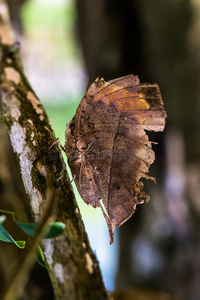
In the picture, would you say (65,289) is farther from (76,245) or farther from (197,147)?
(197,147)

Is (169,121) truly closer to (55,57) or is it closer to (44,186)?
(44,186)

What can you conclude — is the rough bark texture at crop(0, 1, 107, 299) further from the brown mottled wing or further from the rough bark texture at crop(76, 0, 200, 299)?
the rough bark texture at crop(76, 0, 200, 299)

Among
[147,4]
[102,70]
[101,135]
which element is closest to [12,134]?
[101,135]

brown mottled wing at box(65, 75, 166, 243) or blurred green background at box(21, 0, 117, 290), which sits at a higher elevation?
blurred green background at box(21, 0, 117, 290)

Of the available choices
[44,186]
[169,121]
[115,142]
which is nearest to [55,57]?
[169,121]

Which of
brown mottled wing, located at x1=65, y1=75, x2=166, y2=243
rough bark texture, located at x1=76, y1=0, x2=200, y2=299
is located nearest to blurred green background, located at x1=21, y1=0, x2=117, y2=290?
rough bark texture, located at x1=76, y1=0, x2=200, y2=299

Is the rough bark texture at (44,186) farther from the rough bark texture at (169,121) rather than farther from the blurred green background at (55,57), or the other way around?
the blurred green background at (55,57)
